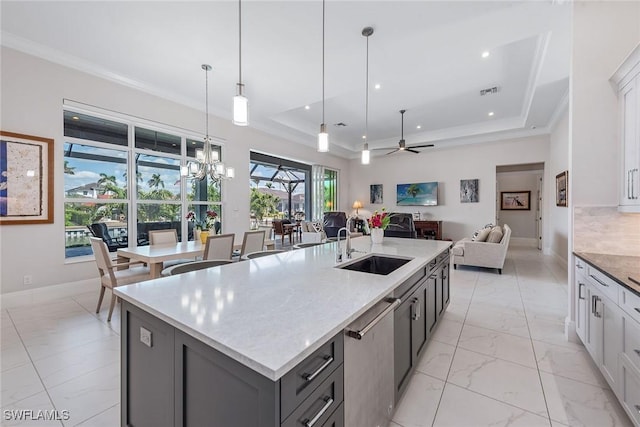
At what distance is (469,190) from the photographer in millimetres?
7797

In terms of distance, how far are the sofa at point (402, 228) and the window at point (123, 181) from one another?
168 inches

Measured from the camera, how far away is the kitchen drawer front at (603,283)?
1628 millimetres

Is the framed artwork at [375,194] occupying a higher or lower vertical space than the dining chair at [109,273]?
higher

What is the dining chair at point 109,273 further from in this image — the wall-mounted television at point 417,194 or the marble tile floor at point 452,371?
the wall-mounted television at point 417,194

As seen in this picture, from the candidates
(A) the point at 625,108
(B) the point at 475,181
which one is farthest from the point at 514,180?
(A) the point at 625,108

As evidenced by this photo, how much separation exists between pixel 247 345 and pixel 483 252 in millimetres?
5169

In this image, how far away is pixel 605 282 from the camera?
176 centimetres

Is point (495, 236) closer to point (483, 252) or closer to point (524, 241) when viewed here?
point (483, 252)

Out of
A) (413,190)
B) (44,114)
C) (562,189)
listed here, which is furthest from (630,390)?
(413,190)

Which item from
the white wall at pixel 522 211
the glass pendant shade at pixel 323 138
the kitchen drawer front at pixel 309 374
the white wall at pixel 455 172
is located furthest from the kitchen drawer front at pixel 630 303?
the white wall at pixel 522 211

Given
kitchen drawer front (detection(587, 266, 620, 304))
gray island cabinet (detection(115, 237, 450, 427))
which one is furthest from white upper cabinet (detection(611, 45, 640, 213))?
gray island cabinet (detection(115, 237, 450, 427))

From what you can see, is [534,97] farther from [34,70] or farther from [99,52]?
[34,70]

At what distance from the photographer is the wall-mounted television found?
27.2ft

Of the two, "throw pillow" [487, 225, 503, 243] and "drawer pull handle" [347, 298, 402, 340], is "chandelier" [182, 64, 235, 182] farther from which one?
"throw pillow" [487, 225, 503, 243]
